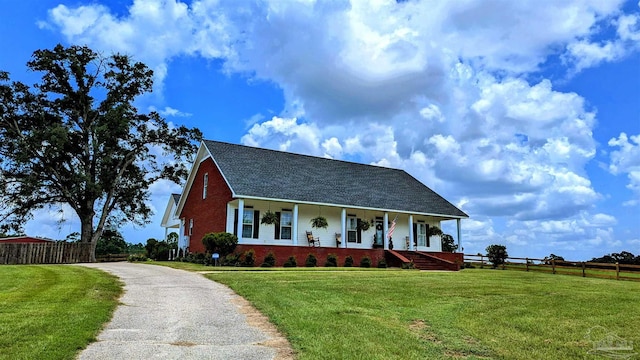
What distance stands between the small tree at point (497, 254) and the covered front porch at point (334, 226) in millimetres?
2632

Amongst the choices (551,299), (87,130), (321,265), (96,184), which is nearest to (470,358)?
(551,299)

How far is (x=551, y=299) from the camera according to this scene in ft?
42.4

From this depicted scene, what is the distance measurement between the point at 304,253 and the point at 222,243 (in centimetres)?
498

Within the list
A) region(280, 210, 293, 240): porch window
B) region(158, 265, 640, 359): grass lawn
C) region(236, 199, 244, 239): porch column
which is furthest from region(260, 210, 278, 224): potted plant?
region(158, 265, 640, 359): grass lawn

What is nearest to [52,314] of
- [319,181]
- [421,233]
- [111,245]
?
[319,181]

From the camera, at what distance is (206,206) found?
101ft

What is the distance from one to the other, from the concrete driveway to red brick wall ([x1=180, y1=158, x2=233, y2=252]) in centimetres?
1520

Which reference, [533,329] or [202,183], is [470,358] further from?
[202,183]

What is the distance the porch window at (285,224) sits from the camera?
92.1ft

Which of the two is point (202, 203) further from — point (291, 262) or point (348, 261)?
point (348, 261)

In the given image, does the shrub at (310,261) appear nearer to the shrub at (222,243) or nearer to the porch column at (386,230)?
the shrub at (222,243)

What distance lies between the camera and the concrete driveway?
671 centimetres

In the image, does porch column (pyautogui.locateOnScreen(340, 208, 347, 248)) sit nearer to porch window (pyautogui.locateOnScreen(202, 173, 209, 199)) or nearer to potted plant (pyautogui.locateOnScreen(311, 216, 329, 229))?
potted plant (pyautogui.locateOnScreen(311, 216, 329, 229))

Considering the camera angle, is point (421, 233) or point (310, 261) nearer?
point (310, 261)
